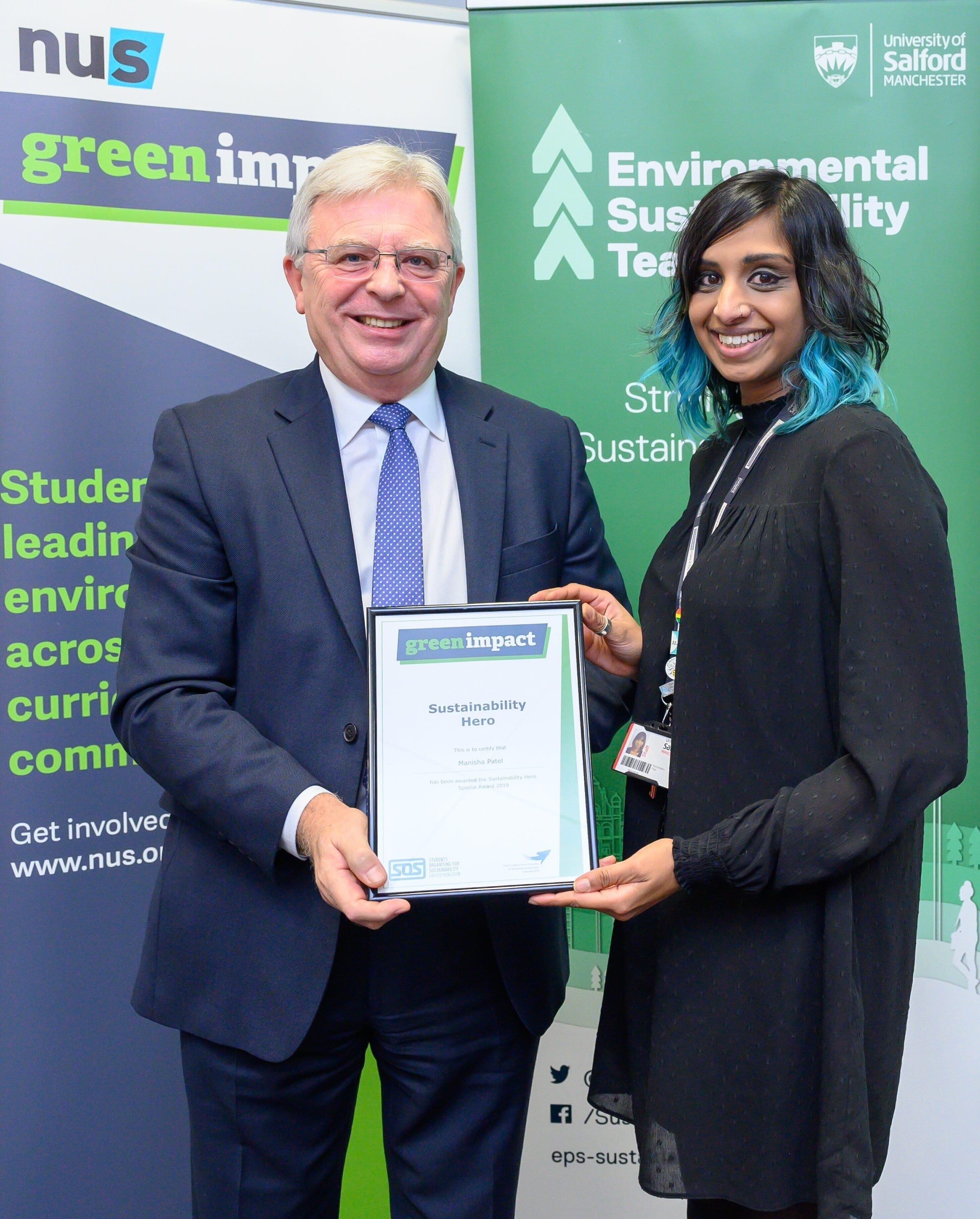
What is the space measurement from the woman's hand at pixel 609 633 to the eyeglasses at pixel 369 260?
58 cm

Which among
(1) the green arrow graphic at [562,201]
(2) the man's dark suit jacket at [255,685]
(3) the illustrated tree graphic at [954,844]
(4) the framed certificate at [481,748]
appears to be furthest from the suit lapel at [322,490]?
(3) the illustrated tree graphic at [954,844]

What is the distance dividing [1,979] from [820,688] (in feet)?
6.77

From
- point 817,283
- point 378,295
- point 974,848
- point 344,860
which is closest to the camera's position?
point 344,860

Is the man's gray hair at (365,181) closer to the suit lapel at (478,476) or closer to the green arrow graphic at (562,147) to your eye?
the suit lapel at (478,476)

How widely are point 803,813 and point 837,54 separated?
2.05 metres

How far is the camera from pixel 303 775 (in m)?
1.71

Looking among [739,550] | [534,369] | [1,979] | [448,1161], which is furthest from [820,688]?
[1,979]

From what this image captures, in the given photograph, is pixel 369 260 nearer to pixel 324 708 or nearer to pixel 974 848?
pixel 324 708

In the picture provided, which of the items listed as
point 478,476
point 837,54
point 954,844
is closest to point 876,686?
point 478,476

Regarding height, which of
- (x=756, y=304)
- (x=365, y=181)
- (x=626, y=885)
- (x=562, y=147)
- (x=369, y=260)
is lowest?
(x=626, y=885)

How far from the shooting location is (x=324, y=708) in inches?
69.9

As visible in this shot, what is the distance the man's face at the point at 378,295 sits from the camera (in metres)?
1.84

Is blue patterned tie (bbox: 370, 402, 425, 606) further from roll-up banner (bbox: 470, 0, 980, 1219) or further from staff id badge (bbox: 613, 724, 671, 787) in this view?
roll-up banner (bbox: 470, 0, 980, 1219)

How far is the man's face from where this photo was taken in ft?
6.05
